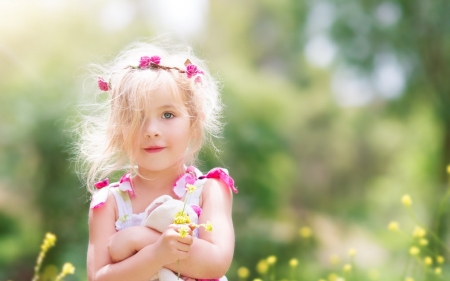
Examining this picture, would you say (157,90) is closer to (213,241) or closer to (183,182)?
(183,182)

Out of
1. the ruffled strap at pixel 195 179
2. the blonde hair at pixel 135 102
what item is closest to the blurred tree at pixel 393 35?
the blonde hair at pixel 135 102

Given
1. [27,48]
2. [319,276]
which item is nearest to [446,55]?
[319,276]

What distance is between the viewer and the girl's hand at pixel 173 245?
3.77 ft

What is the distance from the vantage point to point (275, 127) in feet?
17.4

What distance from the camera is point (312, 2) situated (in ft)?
21.3

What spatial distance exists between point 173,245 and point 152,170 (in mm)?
235

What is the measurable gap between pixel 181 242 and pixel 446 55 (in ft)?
18.4

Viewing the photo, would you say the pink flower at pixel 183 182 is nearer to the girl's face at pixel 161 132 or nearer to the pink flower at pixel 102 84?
the girl's face at pixel 161 132

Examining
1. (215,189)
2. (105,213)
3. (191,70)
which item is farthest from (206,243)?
(191,70)

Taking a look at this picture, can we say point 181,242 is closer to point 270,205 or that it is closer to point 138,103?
point 138,103

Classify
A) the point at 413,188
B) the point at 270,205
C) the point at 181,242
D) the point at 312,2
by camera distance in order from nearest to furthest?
1. the point at 181,242
2. the point at 270,205
3. the point at 312,2
4. the point at 413,188

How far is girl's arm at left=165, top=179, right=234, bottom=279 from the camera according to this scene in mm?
1206

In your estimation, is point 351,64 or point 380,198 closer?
point 351,64

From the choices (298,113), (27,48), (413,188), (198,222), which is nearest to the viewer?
(198,222)
